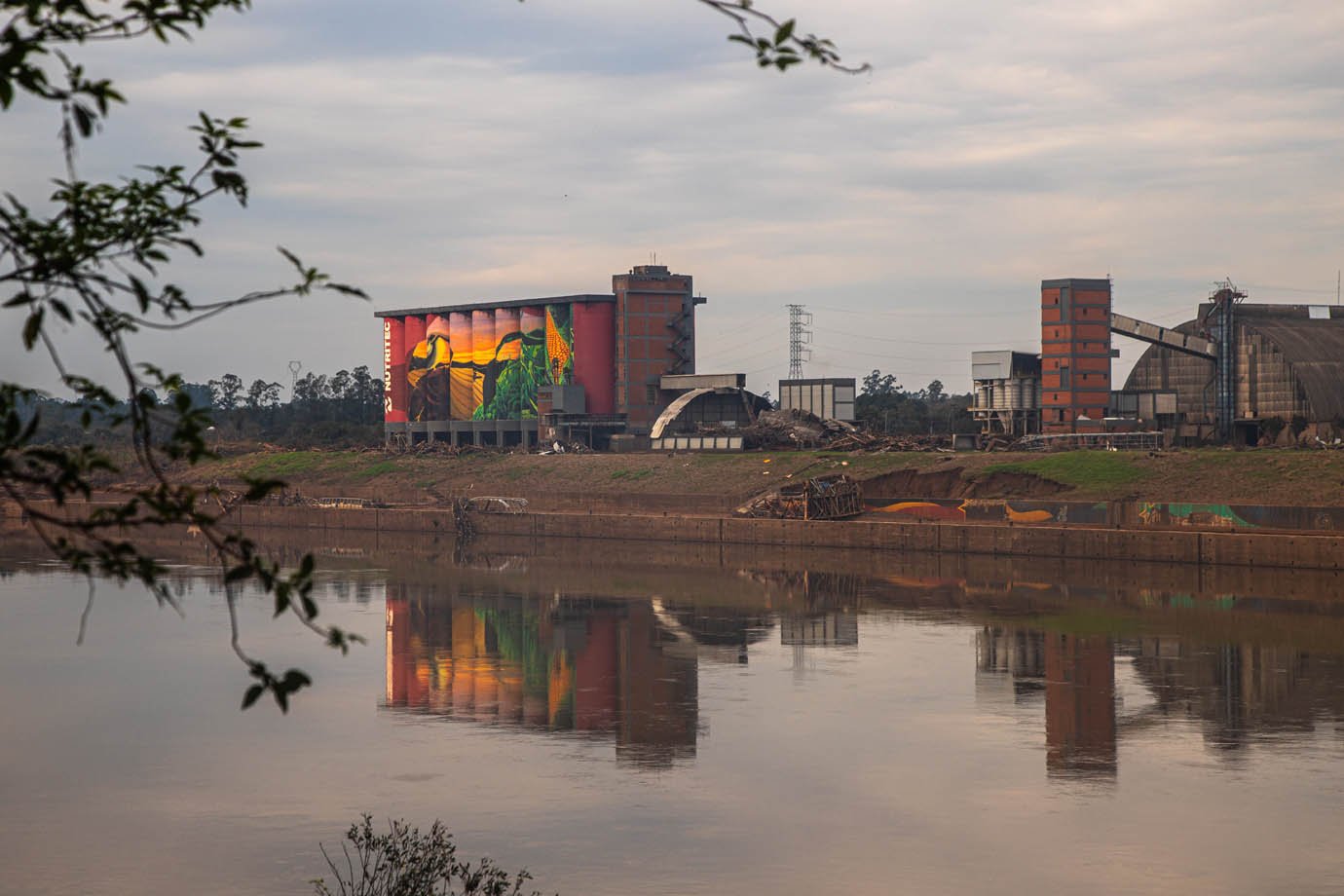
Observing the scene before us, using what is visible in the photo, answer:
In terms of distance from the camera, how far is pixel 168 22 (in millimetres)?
7730

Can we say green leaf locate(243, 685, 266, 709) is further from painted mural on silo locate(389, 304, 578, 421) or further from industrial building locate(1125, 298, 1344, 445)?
painted mural on silo locate(389, 304, 578, 421)

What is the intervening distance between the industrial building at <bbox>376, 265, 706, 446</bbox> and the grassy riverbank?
7744 millimetres

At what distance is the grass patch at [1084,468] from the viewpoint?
7412cm

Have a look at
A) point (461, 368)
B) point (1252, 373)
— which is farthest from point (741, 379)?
point (1252, 373)

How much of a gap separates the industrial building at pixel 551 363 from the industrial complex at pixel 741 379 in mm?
123

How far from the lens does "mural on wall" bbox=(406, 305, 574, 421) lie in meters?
119

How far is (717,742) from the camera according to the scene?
99.7 feet

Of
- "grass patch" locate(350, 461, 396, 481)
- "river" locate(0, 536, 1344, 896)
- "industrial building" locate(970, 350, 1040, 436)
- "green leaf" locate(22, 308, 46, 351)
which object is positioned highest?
"industrial building" locate(970, 350, 1040, 436)

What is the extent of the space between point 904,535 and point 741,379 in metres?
41.0

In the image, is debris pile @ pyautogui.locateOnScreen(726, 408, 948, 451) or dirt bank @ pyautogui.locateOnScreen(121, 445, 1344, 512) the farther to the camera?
debris pile @ pyautogui.locateOnScreen(726, 408, 948, 451)

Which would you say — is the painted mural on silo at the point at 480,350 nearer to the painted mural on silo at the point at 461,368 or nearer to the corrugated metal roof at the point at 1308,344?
the painted mural on silo at the point at 461,368

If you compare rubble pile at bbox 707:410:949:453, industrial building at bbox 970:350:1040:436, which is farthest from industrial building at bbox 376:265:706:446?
industrial building at bbox 970:350:1040:436

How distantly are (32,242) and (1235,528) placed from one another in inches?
2382

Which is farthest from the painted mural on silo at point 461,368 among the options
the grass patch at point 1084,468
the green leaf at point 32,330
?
the green leaf at point 32,330
